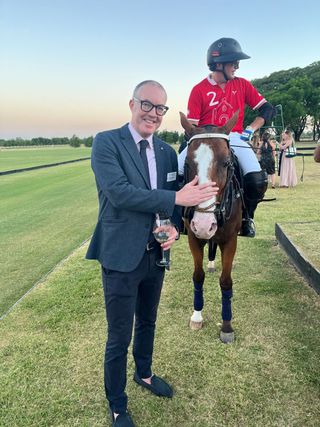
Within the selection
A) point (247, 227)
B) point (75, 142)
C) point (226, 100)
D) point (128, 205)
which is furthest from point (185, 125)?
point (75, 142)

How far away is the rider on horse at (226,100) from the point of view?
401 centimetres

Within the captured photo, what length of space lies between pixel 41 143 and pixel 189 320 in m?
138

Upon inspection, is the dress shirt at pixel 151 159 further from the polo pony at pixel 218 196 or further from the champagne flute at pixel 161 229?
the polo pony at pixel 218 196

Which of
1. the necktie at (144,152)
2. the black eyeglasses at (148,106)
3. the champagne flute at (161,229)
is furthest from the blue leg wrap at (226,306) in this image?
the black eyeglasses at (148,106)

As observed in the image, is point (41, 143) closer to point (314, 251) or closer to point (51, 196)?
point (51, 196)

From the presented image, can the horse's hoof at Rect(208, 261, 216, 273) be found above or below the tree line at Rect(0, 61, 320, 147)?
below

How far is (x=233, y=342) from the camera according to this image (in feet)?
13.3

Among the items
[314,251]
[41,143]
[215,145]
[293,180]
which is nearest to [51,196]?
[293,180]

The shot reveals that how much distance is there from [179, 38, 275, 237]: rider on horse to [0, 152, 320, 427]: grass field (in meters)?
1.81

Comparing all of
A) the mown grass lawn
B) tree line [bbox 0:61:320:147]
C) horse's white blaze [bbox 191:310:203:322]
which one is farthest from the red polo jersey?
tree line [bbox 0:61:320:147]

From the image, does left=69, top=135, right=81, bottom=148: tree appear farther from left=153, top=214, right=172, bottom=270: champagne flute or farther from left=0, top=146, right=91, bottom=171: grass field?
left=153, top=214, right=172, bottom=270: champagne flute

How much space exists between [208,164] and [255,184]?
57.6 inches

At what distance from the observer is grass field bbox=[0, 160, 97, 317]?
253 inches

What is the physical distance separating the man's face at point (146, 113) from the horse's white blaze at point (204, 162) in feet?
1.87
